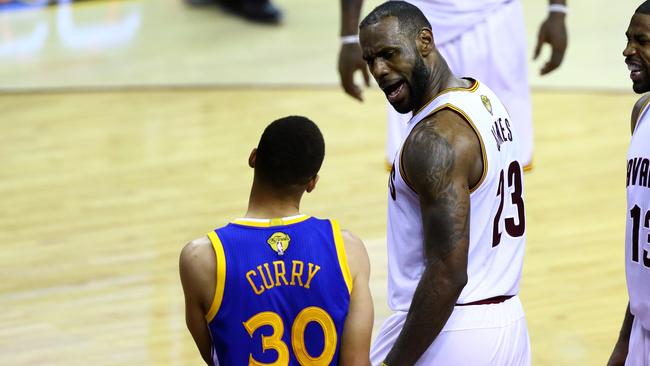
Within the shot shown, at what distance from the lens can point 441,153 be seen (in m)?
2.99

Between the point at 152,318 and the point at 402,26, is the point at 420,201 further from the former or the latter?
the point at 152,318

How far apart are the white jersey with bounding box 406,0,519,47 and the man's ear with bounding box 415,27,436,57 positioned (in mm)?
1384

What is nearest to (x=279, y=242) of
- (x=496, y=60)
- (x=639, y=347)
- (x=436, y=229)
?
(x=436, y=229)

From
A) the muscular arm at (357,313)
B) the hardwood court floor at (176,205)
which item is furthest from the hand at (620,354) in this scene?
the hardwood court floor at (176,205)

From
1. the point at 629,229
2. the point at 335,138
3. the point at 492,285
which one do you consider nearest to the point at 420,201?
the point at 492,285

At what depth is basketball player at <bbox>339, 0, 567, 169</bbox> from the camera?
181 inches

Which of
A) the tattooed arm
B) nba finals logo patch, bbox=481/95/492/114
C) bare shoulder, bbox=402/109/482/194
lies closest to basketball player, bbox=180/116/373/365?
the tattooed arm

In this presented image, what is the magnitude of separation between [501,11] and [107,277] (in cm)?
234

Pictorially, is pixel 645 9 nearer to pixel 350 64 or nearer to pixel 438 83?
pixel 438 83

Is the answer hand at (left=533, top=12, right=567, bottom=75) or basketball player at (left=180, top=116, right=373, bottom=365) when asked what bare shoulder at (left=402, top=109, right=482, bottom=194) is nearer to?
basketball player at (left=180, top=116, right=373, bottom=365)

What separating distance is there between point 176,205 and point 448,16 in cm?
275

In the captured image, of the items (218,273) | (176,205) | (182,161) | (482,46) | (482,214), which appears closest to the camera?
(218,273)

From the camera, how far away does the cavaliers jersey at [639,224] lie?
10.4 ft

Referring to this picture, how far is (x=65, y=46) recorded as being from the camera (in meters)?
10.7
